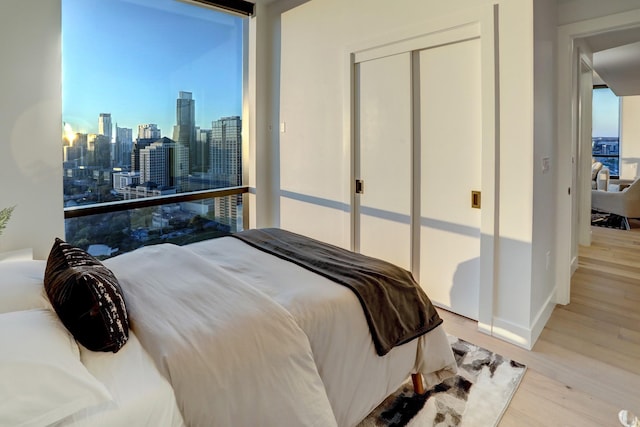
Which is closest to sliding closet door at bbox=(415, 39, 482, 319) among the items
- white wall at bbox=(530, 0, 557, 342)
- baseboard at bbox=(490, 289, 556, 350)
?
baseboard at bbox=(490, 289, 556, 350)

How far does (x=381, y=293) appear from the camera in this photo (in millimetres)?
1726

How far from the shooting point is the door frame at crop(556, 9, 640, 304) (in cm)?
265

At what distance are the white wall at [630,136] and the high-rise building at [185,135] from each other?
9407 millimetres

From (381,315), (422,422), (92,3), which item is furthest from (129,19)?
(422,422)

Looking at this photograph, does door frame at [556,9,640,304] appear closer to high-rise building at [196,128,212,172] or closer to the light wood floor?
the light wood floor

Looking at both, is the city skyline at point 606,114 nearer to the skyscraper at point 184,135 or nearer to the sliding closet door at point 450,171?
the sliding closet door at point 450,171

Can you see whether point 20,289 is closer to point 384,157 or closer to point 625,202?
point 384,157

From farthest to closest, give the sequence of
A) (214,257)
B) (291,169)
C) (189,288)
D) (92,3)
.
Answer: (291,169)
(92,3)
(214,257)
(189,288)

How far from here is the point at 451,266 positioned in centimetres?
287

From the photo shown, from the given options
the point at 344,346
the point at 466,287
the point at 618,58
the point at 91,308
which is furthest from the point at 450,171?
the point at 618,58

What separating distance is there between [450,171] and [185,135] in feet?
8.42

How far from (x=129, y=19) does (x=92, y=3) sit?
0.97 feet

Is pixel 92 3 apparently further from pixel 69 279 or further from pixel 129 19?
pixel 69 279

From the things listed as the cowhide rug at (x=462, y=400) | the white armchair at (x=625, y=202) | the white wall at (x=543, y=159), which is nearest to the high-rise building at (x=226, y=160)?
the cowhide rug at (x=462, y=400)
